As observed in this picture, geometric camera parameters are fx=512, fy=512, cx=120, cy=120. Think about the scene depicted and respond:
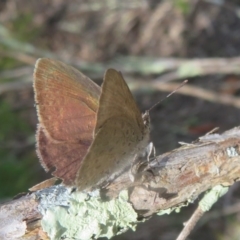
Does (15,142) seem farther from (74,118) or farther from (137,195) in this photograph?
(137,195)

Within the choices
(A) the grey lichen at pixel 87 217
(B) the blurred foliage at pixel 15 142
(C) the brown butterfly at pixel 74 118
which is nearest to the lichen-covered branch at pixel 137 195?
(A) the grey lichen at pixel 87 217

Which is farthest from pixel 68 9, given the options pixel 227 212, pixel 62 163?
pixel 62 163

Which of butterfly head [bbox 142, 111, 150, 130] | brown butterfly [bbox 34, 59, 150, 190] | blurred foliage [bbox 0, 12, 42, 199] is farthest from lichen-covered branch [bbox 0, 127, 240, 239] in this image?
blurred foliage [bbox 0, 12, 42, 199]

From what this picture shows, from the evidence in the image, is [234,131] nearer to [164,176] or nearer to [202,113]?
[164,176]

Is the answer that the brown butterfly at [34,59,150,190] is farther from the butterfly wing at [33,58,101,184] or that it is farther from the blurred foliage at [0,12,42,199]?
the blurred foliage at [0,12,42,199]

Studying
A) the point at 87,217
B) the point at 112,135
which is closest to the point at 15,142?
the point at 112,135

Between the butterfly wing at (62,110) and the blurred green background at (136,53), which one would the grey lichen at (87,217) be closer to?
the butterfly wing at (62,110)

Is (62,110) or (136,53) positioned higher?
(136,53)
